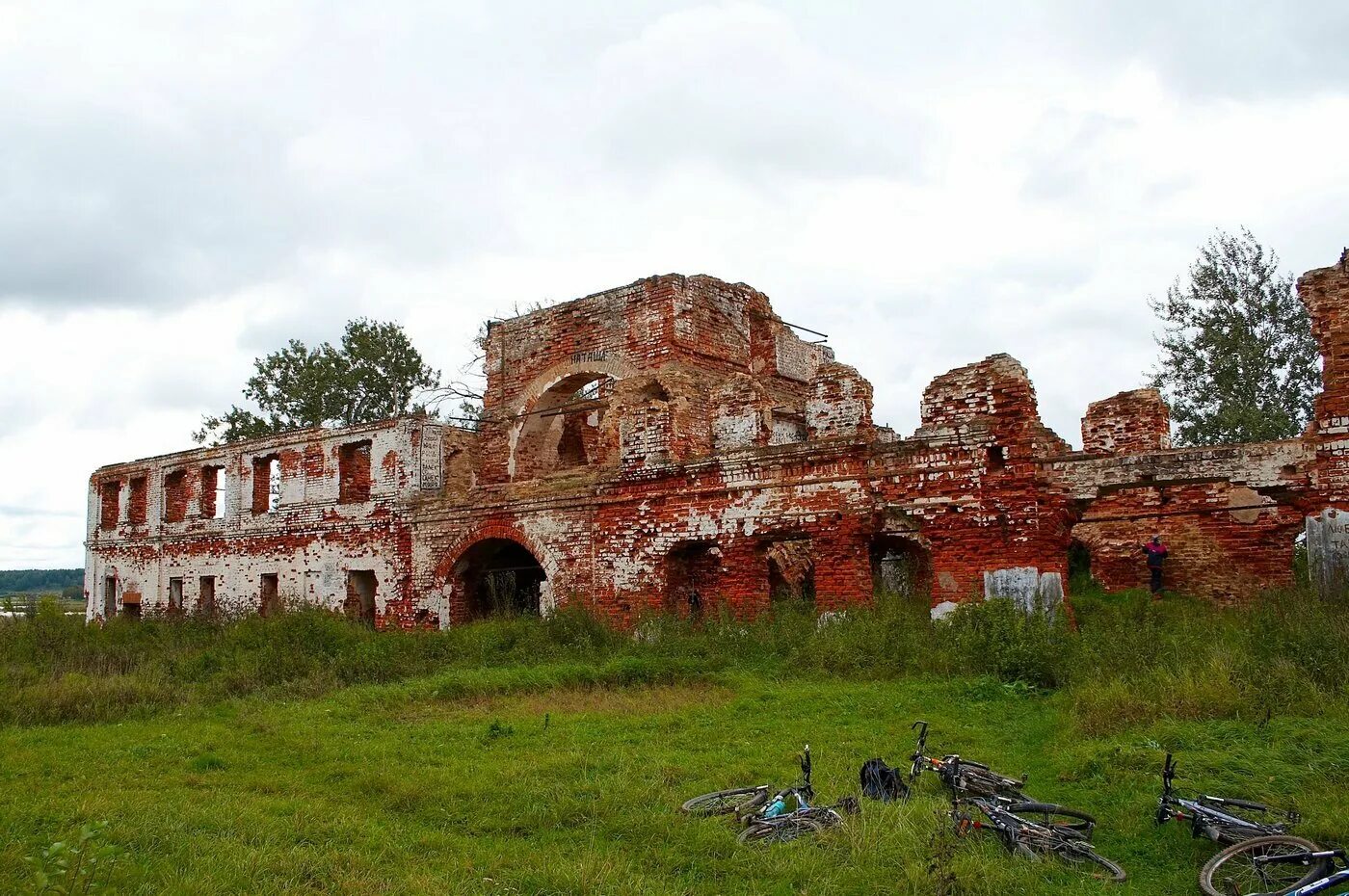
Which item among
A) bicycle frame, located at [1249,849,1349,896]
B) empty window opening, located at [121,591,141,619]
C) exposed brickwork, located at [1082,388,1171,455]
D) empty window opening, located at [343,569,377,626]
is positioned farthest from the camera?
empty window opening, located at [121,591,141,619]

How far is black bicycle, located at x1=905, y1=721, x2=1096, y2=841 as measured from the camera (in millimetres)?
6109

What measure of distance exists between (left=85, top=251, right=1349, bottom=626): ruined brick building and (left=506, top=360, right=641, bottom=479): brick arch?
5cm

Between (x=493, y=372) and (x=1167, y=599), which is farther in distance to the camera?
(x=493, y=372)

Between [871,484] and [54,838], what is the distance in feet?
31.5

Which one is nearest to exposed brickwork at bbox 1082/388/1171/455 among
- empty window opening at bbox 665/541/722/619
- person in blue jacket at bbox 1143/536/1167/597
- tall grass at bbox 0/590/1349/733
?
person in blue jacket at bbox 1143/536/1167/597

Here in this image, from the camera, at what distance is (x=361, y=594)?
65.6 feet

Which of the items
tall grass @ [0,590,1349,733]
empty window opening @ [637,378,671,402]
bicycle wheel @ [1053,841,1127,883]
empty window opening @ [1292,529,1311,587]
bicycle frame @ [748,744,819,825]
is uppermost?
empty window opening @ [637,378,671,402]

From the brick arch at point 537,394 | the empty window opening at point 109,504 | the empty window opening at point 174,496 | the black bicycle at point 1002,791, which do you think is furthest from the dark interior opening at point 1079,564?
the empty window opening at point 109,504

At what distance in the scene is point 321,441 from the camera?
68.4 feet

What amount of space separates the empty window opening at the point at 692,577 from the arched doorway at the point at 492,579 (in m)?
3.32

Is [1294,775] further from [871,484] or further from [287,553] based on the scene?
[287,553]

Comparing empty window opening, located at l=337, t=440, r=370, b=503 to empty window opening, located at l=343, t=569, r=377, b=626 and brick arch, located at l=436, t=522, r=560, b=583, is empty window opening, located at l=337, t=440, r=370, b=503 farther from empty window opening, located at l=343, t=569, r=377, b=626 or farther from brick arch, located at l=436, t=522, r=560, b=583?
brick arch, located at l=436, t=522, r=560, b=583

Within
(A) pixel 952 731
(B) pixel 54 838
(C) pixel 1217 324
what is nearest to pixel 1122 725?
(A) pixel 952 731

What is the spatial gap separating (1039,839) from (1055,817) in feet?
2.29
